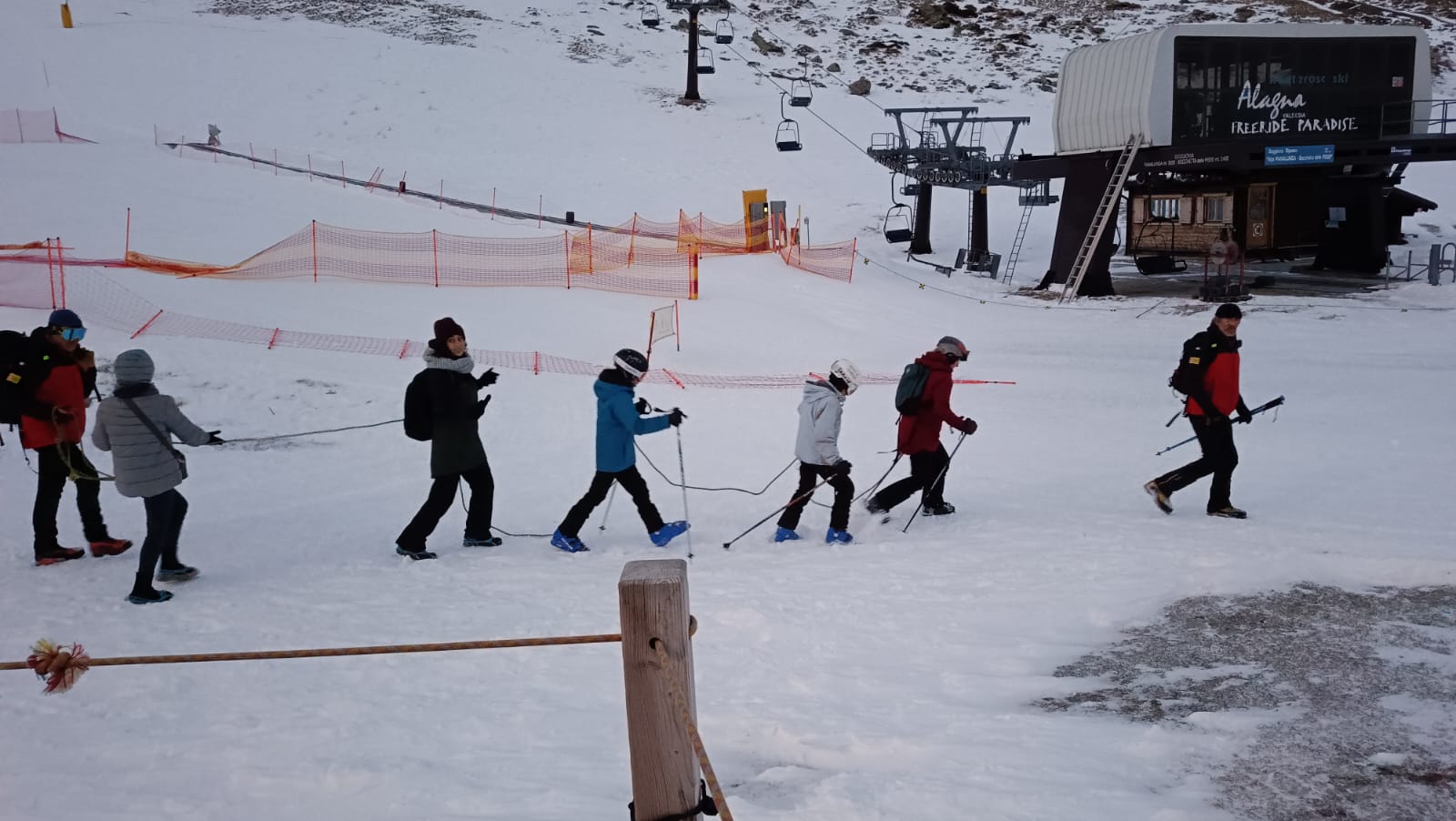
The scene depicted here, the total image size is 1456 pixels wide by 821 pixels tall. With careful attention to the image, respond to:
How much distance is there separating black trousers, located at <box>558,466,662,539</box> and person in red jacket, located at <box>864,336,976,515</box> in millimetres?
1897

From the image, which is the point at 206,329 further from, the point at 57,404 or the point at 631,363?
the point at 631,363

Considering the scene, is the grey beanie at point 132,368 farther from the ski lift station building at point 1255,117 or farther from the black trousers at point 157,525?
the ski lift station building at point 1255,117

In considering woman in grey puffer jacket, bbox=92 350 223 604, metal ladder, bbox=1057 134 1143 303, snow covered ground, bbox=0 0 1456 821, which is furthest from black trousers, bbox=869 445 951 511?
metal ladder, bbox=1057 134 1143 303

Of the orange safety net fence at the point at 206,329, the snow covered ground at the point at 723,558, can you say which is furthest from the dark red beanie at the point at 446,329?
the orange safety net fence at the point at 206,329

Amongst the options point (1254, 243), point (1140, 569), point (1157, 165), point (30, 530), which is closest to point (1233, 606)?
point (1140, 569)

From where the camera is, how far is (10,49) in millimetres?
41375

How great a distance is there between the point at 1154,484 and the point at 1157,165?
17.5 meters

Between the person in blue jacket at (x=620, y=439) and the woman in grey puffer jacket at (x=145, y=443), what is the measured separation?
8.76 feet

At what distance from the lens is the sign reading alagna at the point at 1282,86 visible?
23078 mm

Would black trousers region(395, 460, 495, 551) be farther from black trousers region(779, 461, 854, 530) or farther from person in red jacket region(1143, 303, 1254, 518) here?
person in red jacket region(1143, 303, 1254, 518)

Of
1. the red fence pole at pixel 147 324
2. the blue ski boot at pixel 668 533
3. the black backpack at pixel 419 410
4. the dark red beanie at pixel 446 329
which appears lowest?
the blue ski boot at pixel 668 533

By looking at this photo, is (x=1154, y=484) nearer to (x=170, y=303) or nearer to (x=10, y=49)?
(x=170, y=303)

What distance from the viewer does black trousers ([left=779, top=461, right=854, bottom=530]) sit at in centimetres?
860

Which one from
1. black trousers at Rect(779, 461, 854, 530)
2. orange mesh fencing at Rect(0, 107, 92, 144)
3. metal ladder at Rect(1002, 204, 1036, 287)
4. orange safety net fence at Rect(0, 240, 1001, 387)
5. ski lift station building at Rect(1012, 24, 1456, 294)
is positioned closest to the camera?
black trousers at Rect(779, 461, 854, 530)
